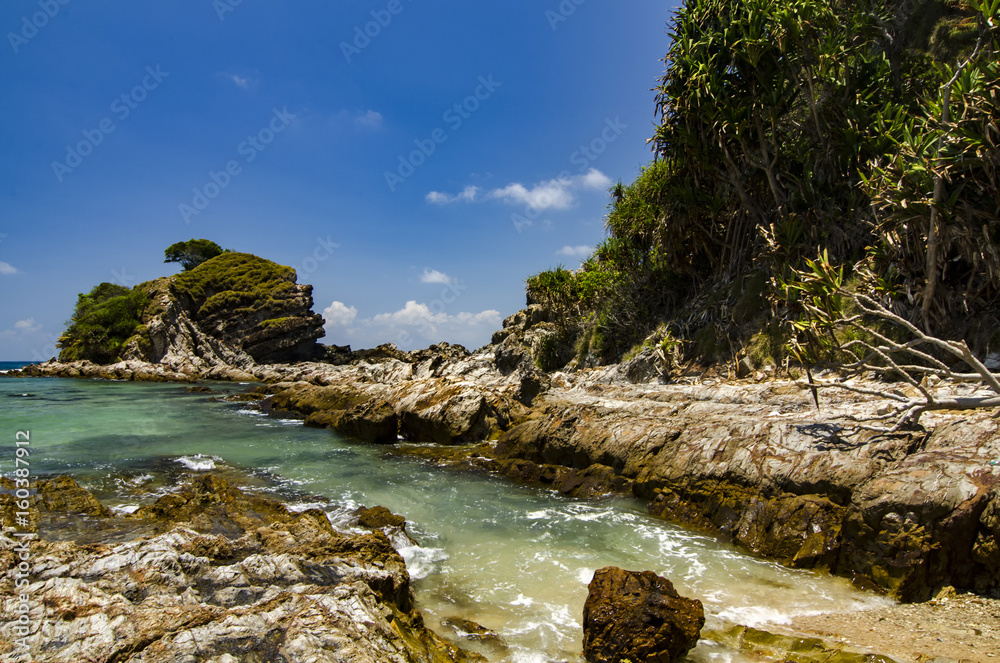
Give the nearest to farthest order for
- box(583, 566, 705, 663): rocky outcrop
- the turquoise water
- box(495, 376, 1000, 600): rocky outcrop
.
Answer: box(583, 566, 705, 663): rocky outcrop
the turquoise water
box(495, 376, 1000, 600): rocky outcrop

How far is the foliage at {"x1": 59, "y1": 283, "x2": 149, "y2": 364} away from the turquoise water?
4065 cm

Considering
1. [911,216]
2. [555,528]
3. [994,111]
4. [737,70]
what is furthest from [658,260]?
[555,528]

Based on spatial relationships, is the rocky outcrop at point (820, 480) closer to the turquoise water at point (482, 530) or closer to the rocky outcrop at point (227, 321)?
the turquoise water at point (482, 530)

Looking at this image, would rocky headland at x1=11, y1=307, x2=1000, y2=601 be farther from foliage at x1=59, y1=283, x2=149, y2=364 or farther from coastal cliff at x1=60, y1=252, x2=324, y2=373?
foliage at x1=59, y1=283, x2=149, y2=364

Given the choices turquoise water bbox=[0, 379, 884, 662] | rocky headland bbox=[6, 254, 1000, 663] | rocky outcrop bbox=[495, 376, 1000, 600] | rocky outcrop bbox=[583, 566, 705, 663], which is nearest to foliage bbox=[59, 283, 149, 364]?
turquoise water bbox=[0, 379, 884, 662]

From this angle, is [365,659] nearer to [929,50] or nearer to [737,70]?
[737,70]

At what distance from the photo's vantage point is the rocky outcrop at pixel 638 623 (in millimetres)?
4180

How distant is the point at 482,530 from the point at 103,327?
59.8m

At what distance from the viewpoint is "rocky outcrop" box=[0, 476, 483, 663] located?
3168mm

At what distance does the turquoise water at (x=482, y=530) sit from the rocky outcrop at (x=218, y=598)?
1022mm

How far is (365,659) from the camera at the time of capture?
324 cm

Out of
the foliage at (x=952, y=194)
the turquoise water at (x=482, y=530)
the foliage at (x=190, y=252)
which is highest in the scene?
the foliage at (x=190, y=252)

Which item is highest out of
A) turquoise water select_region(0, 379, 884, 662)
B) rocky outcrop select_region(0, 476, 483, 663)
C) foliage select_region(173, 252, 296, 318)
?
foliage select_region(173, 252, 296, 318)

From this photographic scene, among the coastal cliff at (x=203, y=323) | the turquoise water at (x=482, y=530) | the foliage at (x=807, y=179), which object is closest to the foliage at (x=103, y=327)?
the coastal cliff at (x=203, y=323)
